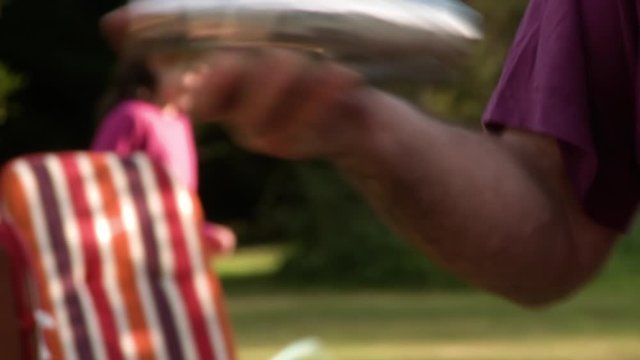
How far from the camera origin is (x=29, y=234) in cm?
408

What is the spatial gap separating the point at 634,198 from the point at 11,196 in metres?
2.49

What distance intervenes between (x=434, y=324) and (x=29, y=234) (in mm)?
6249

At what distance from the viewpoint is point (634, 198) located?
1785 millimetres

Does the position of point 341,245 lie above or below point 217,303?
below

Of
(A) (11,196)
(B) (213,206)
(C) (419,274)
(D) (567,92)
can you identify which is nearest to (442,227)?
(D) (567,92)

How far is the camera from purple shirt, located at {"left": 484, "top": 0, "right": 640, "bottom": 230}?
1747 mm

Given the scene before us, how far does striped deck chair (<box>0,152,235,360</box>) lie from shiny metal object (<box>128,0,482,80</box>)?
2.89 meters

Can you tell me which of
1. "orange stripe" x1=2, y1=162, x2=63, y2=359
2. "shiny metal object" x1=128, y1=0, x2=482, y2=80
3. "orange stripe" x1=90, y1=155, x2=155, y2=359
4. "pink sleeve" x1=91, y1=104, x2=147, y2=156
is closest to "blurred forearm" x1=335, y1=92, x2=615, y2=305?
"shiny metal object" x1=128, y1=0, x2=482, y2=80

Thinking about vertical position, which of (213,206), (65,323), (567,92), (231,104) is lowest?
(213,206)

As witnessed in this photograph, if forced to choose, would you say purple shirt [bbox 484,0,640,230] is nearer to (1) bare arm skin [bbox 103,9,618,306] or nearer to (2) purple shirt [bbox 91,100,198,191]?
(1) bare arm skin [bbox 103,9,618,306]

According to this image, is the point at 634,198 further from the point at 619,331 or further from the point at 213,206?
the point at 213,206

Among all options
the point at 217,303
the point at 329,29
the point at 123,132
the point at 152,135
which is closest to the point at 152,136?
the point at 152,135

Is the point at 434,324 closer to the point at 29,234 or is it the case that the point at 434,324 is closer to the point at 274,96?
the point at 29,234

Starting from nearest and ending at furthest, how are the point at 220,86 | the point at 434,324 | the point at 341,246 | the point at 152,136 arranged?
1. the point at 220,86
2. the point at 152,136
3. the point at 434,324
4. the point at 341,246
